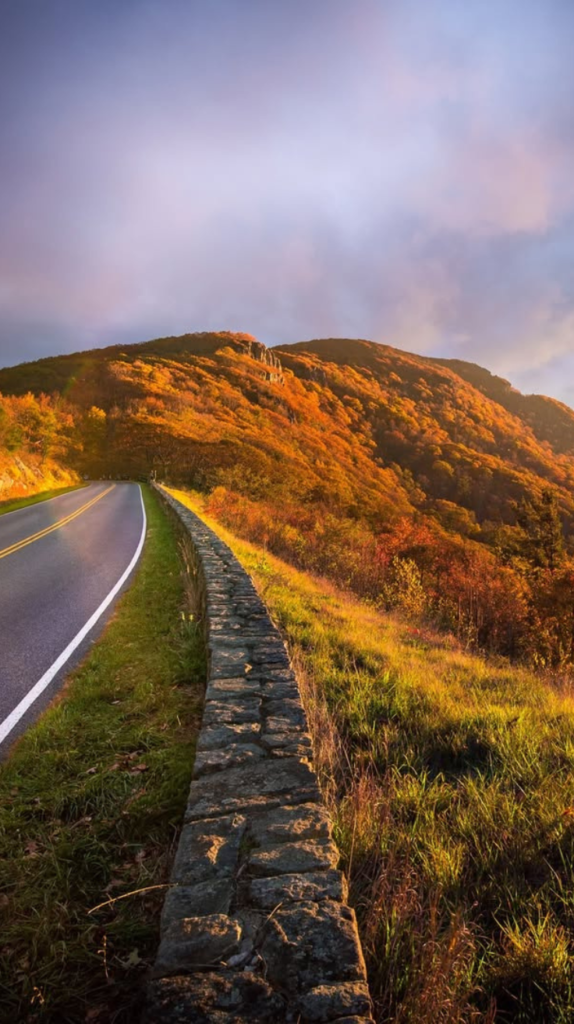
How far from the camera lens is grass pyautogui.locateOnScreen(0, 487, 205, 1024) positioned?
1.73m

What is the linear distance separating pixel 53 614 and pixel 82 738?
3.42 metres

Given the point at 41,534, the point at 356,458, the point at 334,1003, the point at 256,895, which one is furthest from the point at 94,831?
the point at 356,458

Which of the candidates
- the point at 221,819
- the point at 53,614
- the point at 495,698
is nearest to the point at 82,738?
the point at 221,819

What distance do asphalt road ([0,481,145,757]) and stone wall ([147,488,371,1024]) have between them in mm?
1964

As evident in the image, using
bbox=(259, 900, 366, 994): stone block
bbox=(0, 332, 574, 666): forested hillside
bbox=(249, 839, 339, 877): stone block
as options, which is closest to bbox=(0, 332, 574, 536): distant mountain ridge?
bbox=(0, 332, 574, 666): forested hillside

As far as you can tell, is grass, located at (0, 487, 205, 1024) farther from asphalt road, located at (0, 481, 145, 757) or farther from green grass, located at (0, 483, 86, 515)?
green grass, located at (0, 483, 86, 515)

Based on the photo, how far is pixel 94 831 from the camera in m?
2.53

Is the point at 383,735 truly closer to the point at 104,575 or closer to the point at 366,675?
the point at 366,675

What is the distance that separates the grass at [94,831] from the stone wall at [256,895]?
35 centimetres

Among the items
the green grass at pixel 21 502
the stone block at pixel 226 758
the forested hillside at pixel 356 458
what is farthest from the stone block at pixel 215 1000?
the green grass at pixel 21 502

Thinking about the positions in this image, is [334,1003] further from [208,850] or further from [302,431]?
[302,431]

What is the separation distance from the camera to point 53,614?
6434 millimetres

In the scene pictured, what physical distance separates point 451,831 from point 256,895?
129 cm

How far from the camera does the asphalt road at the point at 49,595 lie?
14.3 ft
